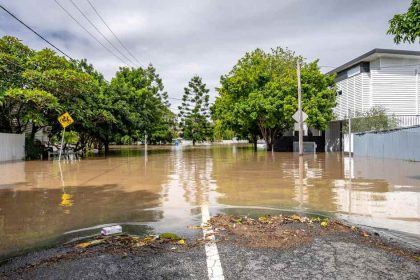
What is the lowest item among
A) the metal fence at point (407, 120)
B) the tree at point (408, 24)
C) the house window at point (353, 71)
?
the metal fence at point (407, 120)

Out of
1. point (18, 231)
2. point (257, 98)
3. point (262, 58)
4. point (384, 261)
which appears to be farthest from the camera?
point (262, 58)

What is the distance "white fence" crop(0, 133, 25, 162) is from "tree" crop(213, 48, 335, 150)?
18.6 meters

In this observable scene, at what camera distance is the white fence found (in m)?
22.6

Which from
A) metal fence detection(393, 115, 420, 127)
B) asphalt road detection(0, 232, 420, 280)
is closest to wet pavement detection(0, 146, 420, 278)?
asphalt road detection(0, 232, 420, 280)

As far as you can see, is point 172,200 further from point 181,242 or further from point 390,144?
point 390,144

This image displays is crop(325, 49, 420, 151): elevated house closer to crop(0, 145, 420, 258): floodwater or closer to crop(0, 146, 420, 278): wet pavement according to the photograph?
crop(0, 145, 420, 258): floodwater

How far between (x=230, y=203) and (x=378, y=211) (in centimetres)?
325

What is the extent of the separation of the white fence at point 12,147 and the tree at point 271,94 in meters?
18.6

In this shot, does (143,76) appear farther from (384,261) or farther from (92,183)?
(384,261)

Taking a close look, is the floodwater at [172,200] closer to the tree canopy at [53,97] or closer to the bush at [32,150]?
the tree canopy at [53,97]

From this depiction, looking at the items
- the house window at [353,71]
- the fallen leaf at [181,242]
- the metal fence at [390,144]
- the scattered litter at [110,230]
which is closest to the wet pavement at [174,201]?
the scattered litter at [110,230]

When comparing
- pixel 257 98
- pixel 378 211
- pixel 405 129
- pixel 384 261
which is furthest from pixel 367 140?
pixel 384 261

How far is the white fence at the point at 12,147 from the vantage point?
74.0 ft

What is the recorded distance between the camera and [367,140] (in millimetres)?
26031
